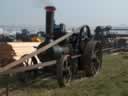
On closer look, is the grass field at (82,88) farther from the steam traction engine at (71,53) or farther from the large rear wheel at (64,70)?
the steam traction engine at (71,53)

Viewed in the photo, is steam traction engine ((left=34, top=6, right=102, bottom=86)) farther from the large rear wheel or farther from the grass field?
the grass field

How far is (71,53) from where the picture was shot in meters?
9.20

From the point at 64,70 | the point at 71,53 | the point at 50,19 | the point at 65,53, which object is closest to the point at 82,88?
the point at 64,70

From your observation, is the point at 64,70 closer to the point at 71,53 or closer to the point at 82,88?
the point at 82,88

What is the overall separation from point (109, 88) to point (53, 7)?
2.68m

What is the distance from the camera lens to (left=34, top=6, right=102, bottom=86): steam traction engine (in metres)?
8.22

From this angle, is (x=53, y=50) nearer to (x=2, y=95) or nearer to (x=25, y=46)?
(x=2, y=95)

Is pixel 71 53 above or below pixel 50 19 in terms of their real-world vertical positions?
below

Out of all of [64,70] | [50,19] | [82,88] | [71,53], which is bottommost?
[82,88]

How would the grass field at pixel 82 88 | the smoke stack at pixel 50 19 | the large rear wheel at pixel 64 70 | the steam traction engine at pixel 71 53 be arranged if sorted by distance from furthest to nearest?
the smoke stack at pixel 50 19
the steam traction engine at pixel 71 53
the large rear wheel at pixel 64 70
the grass field at pixel 82 88

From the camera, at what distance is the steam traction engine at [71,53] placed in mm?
8219

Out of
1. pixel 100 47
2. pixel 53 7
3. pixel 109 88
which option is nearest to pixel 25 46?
pixel 100 47

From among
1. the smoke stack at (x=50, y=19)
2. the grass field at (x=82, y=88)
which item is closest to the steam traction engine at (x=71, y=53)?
the smoke stack at (x=50, y=19)

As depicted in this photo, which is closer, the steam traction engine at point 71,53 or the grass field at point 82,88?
the grass field at point 82,88
